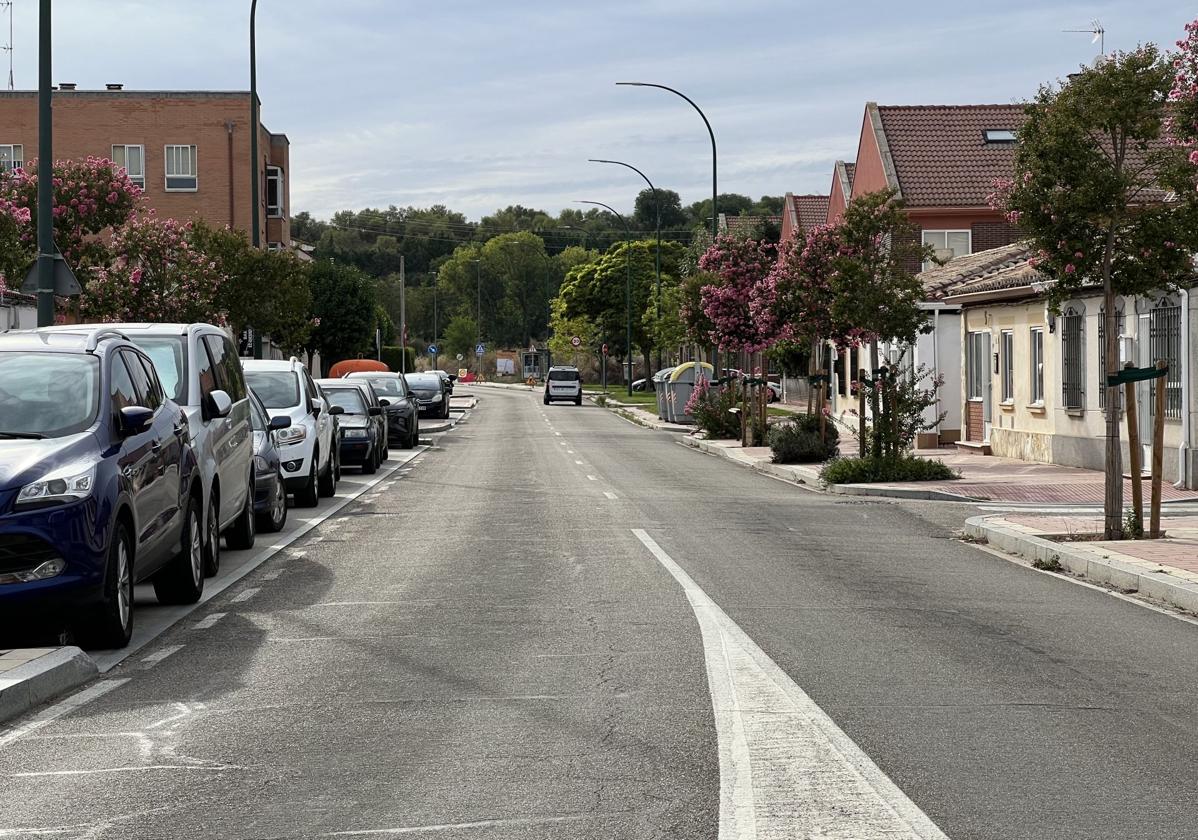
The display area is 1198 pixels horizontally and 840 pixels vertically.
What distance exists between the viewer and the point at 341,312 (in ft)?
250

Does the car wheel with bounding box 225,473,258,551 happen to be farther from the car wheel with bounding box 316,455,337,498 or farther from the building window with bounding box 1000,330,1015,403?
the building window with bounding box 1000,330,1015,403

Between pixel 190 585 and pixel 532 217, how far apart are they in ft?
605

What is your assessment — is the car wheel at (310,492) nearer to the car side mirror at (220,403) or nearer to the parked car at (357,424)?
the parked car at (357,424)

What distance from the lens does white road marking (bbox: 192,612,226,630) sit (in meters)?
10.9

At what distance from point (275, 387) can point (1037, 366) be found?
50.0 ft

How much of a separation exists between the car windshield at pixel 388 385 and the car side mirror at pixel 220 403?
83.4 feet

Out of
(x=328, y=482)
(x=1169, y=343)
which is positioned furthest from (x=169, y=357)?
(x=1169, y=343)

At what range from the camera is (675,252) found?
10269cm

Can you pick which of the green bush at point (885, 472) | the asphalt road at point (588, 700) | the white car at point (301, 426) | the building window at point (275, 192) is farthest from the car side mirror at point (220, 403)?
the building window at point (275, 192)

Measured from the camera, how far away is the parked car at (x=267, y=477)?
676 inches

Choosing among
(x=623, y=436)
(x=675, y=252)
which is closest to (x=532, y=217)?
(x=675, y=252)

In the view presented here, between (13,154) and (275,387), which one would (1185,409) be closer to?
(275,387)

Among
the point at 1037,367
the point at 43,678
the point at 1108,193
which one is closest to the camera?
the point at 43,678

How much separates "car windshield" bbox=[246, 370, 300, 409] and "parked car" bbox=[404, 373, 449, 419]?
33448 mm
